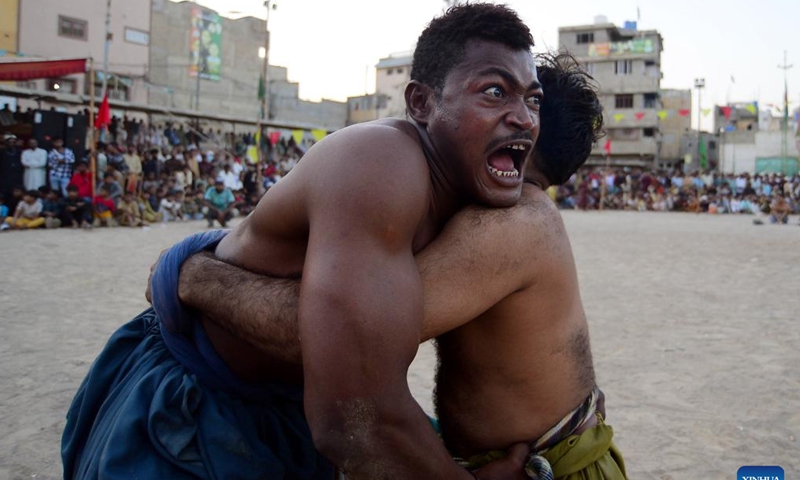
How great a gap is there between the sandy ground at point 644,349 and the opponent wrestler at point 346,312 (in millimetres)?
1366

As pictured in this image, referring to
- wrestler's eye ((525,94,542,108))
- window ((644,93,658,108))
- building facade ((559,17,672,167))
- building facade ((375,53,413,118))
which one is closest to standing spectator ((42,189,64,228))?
wrestler's eye ((525,94,542,108))

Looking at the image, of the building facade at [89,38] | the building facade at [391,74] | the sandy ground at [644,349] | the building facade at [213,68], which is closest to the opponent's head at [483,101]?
the sandy ground at [644,349]

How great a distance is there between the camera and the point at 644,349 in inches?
202

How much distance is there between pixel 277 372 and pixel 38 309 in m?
4.93

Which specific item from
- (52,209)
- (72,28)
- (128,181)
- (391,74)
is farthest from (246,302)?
(391,74)

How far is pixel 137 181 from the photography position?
58.5 feet

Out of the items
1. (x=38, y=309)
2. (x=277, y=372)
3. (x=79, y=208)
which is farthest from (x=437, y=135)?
(x=79, y=208)

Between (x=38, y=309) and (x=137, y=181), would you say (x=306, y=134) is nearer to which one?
(x=137, y=181)

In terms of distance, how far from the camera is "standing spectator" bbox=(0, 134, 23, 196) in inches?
584

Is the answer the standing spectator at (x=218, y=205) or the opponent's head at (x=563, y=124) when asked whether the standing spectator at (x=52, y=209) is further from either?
the opponent's head at (x=563, y=124)

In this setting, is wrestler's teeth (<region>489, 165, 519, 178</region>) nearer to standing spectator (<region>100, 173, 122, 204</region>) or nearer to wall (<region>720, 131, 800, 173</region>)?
standing spectator (<region>100, 173, 122, 204</region>)

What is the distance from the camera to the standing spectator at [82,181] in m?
14.7

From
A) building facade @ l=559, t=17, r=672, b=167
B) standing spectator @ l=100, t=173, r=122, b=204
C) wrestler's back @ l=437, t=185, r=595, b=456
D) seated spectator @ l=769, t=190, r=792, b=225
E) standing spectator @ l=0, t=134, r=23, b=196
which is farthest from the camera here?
building facade @ l=559, t=17, r=672, b=167

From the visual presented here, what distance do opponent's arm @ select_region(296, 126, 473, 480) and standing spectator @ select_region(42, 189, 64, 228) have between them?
1412cm
